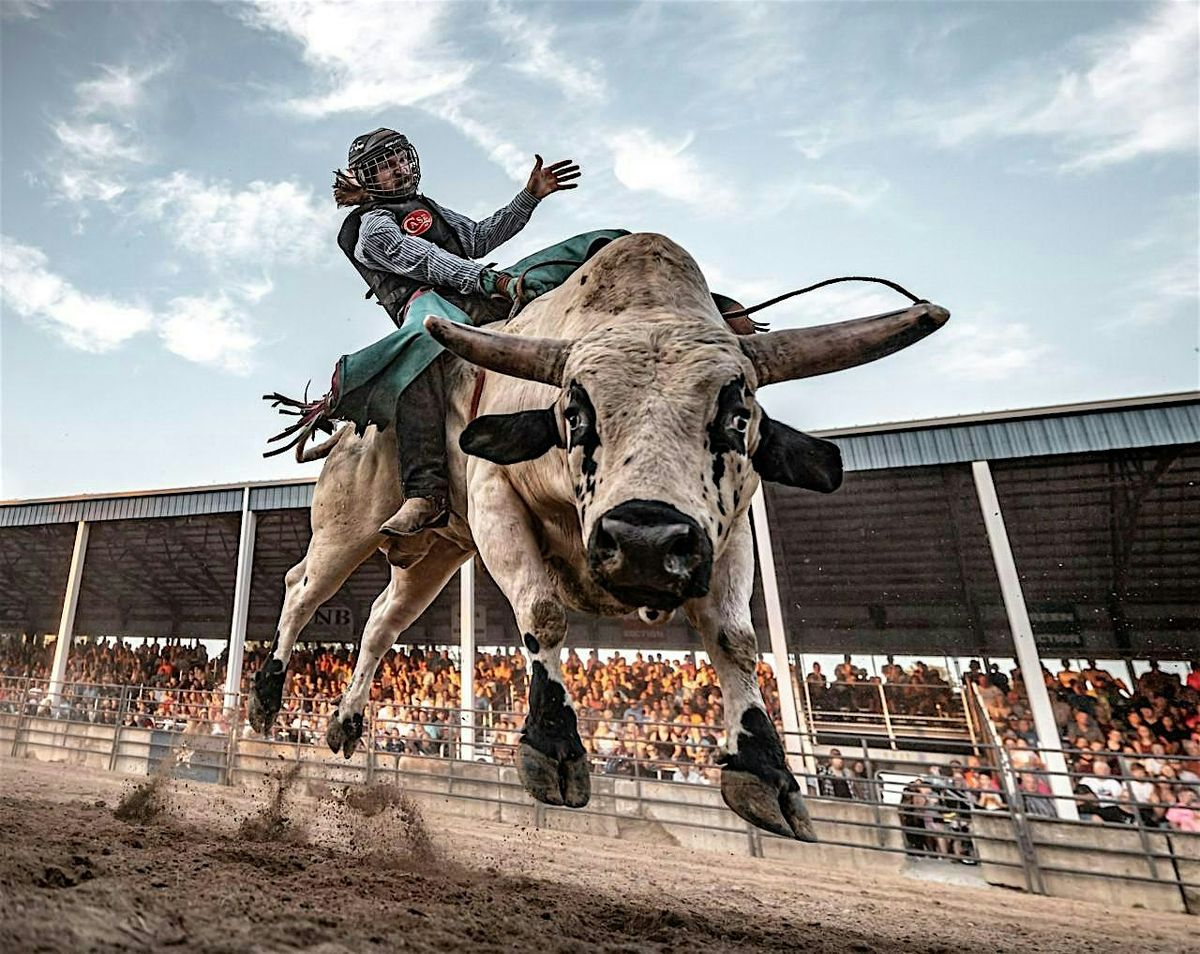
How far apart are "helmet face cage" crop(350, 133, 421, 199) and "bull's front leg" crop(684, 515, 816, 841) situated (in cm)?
291

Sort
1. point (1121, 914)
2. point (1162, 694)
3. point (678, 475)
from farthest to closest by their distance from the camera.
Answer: point (1162, 694) < point (1121, 914) < point (678, 475)

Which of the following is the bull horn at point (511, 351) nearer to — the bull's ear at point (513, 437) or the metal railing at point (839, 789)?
the bull's ear at point (513, 437)

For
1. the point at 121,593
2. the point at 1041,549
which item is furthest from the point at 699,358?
the point at 121,593

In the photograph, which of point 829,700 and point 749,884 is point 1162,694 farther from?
Result: point 749,884

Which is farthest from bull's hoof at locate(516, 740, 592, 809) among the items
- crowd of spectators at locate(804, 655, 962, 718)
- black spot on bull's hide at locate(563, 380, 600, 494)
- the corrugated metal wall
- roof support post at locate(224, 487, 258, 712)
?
crowd of spectators at locate(804, 655, 962, 718)

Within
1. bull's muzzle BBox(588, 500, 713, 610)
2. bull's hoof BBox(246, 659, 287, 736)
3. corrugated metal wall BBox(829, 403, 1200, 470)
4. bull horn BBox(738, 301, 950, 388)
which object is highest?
corrugated metal wall BBox(829, 403, 1200, 470)

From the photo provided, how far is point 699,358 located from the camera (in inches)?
88.5

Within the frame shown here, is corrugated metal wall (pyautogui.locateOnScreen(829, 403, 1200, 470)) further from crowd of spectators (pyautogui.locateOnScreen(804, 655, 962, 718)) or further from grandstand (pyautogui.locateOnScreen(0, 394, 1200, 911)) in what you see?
crowd of spectators (pyautogui.locateOnScreen(804, 655, 962, 718))

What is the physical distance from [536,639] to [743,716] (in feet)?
2.51

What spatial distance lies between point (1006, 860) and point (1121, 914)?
4.88 ft

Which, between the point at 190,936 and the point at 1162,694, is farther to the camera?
the point at 1162,694

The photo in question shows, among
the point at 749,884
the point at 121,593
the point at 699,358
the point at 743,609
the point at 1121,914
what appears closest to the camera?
the point at 699,358

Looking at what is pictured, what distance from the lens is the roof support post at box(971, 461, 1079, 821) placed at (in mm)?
A: 8297

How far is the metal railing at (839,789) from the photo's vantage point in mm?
6695
